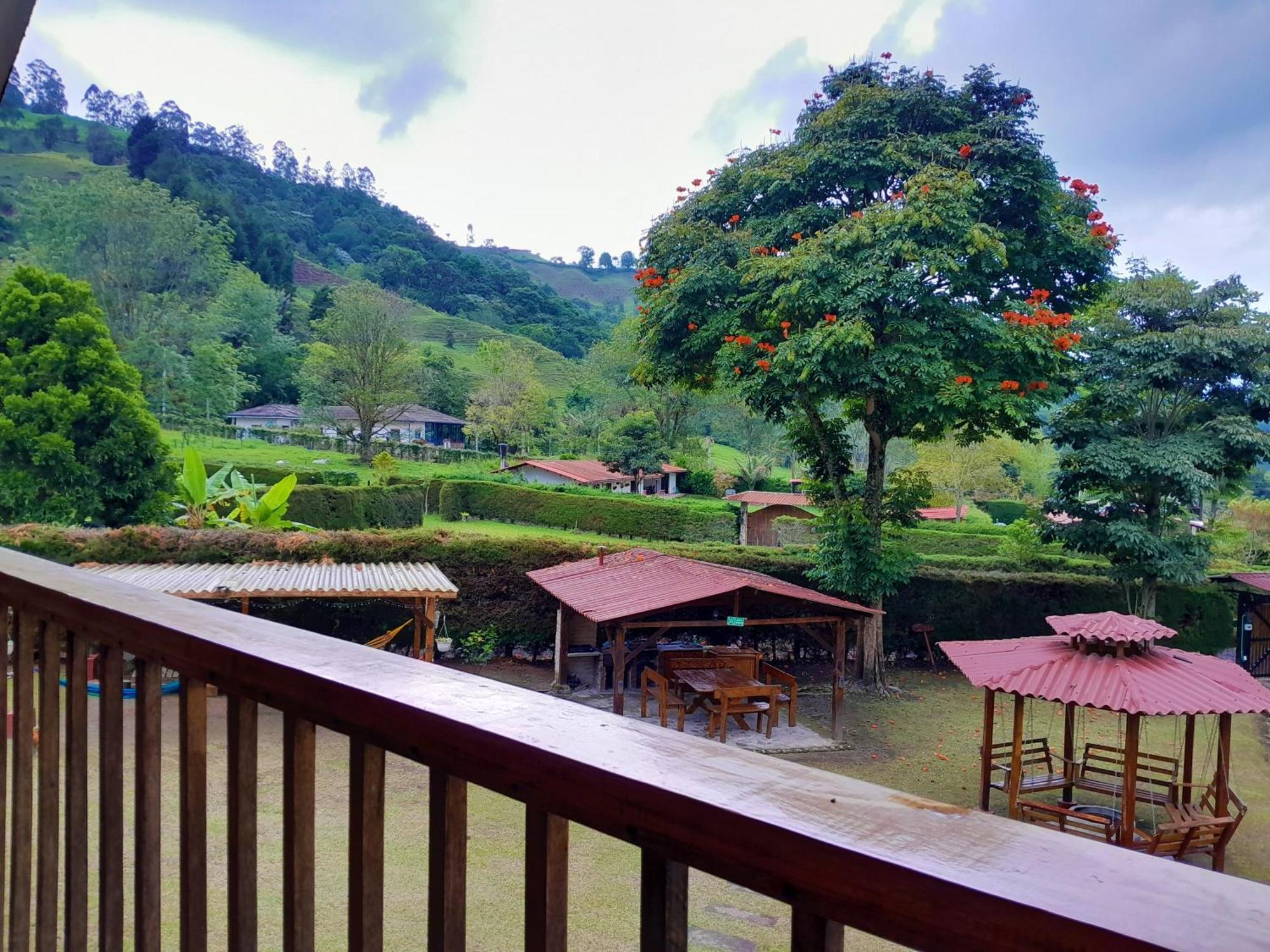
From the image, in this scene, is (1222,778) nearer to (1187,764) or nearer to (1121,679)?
(1187,764)

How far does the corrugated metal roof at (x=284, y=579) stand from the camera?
9.72m

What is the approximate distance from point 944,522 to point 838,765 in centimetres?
2226

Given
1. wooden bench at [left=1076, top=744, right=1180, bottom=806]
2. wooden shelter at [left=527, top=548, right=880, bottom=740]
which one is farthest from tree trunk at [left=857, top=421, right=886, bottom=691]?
wooden bench at [left=1076, top=744, right=1180, bottom=806]

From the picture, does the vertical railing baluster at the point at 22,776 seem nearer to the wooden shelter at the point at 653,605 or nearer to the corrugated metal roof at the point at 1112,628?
the corrugated metal roof at the point at 1112,628

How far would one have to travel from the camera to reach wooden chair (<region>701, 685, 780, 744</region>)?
30.8ft

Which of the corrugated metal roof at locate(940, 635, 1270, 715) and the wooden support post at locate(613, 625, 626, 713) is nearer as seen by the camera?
the corrugated metal roof at locate(940, 635, 1270, 715)

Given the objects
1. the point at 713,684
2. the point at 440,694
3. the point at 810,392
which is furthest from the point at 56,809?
the point at 810,392

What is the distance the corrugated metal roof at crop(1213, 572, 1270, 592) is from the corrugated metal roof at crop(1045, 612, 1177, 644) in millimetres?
9179

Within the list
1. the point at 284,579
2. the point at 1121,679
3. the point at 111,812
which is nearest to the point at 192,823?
the point at 111,812

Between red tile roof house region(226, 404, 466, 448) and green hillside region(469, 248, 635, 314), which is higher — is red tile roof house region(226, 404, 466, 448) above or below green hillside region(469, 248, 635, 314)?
below

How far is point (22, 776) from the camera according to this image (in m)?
1.44

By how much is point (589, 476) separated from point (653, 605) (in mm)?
23655

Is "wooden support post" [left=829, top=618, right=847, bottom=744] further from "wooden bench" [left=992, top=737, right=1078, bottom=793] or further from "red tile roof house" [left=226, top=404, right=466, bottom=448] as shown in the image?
"red tile roof house" [left=226, top=404, right=466, bottom=448]

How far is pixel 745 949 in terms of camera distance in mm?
5191
